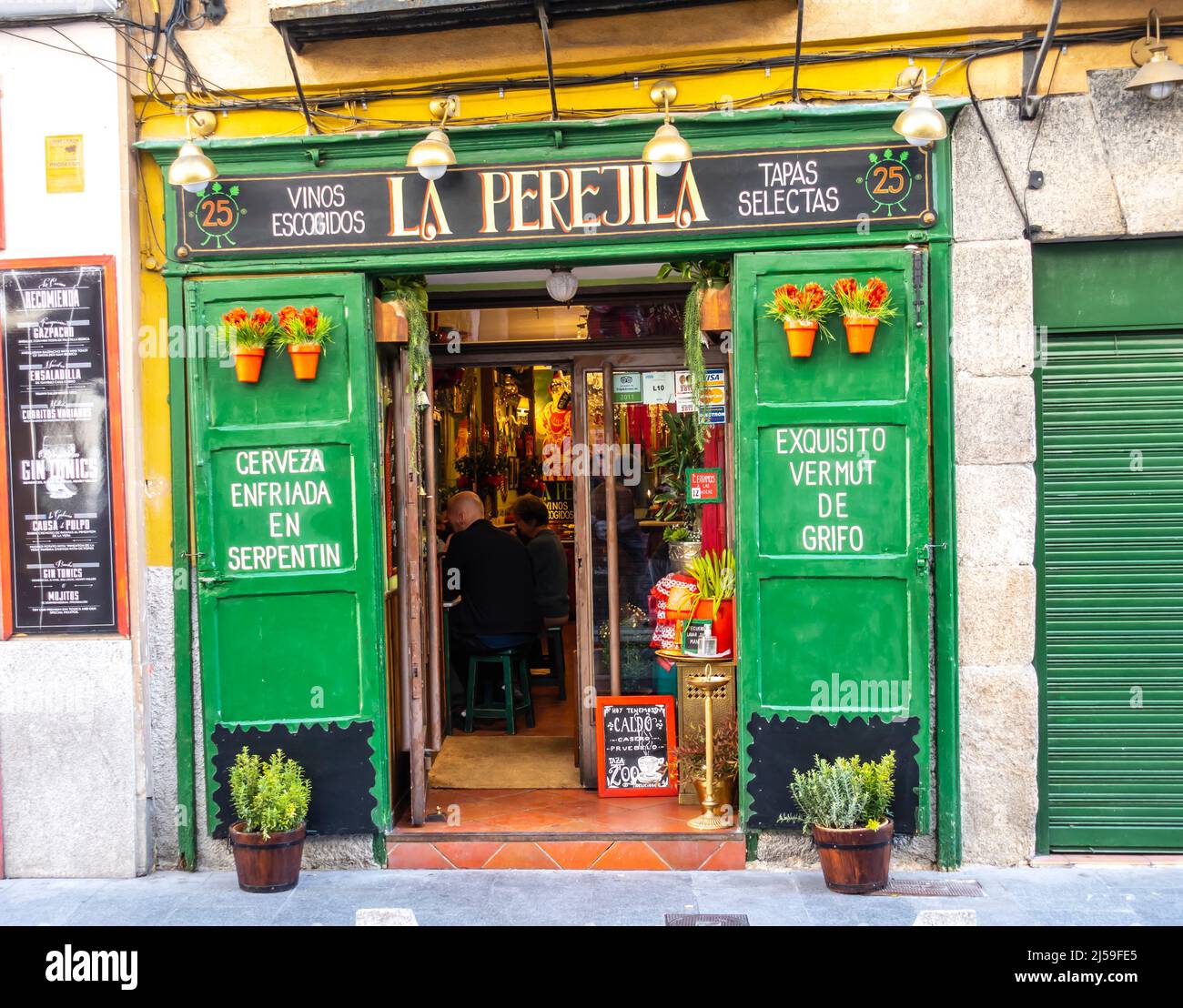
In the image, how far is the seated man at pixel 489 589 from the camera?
8039 millimetres

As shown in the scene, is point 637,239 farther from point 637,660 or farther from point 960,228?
point 637,660

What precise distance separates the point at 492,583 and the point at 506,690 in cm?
80

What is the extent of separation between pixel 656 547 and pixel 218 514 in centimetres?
271

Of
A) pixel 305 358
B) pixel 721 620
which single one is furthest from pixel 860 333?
pixel 305 358

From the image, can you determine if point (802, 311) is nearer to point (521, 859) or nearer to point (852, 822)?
point (852, 822)

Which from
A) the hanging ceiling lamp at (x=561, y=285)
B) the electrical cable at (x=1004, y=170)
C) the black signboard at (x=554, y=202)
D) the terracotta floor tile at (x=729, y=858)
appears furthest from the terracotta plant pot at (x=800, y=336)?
the terracotta floor tile at (x=729, y=858)

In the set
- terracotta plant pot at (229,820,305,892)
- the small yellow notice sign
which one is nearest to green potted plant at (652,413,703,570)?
terracotta plant pot at (229,820,305,892)

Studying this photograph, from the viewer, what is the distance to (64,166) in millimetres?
5918

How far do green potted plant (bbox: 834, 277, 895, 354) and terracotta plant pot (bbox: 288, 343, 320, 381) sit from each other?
2.81 m

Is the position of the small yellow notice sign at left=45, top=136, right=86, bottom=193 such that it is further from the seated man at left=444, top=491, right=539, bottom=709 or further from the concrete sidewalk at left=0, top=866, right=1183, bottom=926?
the concrete sidewalk at left=0, top=866, right=1183, bottom=926

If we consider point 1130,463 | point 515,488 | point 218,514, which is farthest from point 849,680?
point 515,488

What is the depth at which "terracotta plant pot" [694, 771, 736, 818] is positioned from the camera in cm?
624

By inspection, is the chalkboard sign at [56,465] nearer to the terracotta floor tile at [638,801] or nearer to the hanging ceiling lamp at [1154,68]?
the terracotta floor tile at [638,801]

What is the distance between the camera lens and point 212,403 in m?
5.99
